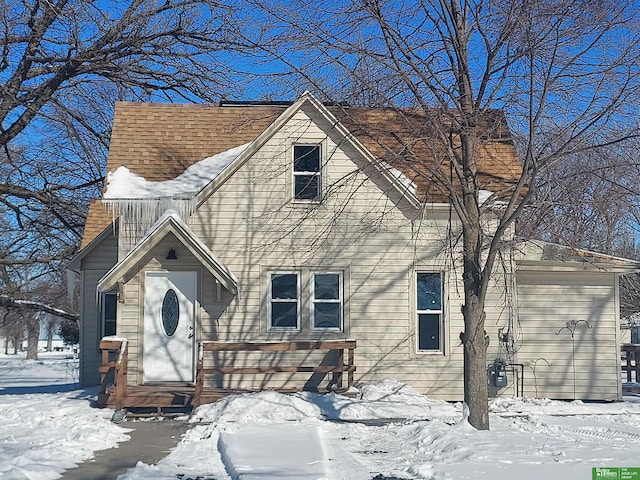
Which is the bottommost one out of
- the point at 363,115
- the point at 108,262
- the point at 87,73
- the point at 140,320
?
the point at 140,320

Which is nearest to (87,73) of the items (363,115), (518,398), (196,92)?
(196,92)

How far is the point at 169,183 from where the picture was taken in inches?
632

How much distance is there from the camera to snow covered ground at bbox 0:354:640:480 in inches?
334

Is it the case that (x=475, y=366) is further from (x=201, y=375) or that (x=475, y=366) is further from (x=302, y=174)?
(x=302, y=174)

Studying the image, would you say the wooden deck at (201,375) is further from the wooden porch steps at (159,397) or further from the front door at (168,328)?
the front door at (168,328)

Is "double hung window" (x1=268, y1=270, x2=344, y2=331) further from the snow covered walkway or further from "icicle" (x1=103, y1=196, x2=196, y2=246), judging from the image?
the snow covered walkway

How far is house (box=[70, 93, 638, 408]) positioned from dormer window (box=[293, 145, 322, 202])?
0.03 metres

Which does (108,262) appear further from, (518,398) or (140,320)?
(518,398)

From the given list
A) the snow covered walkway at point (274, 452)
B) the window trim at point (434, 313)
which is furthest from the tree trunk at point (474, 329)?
the window trim at point (434, 313)

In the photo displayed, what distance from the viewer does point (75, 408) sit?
529 inches

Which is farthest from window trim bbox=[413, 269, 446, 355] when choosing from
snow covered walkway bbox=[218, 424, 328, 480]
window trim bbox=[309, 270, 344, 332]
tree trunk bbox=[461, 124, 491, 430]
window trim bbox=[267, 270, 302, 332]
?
tree trunk bbox=[461, 124, 491, 430]

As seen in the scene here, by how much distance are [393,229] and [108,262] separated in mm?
7133

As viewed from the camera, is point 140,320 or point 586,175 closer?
point 586,175

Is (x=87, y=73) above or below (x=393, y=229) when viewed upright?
above
